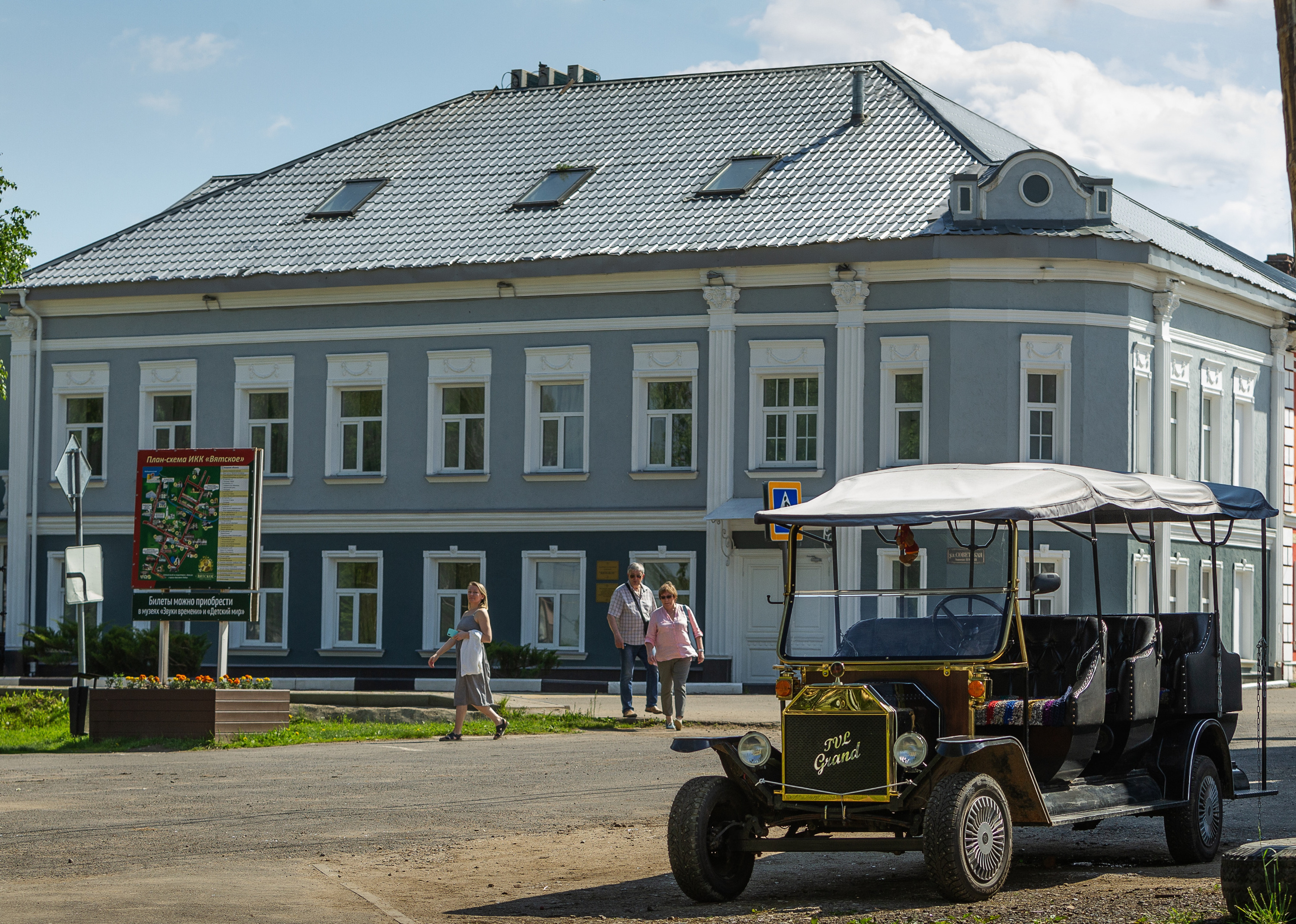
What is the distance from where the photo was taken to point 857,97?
1396 inches

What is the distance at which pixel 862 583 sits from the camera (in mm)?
10859

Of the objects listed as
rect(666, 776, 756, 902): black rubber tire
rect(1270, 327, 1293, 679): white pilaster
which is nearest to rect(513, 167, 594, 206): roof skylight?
rect(1270, 327, 1293, 679): white pilaster

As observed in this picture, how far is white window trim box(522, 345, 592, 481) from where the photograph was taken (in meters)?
33.5

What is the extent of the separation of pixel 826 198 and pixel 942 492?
22705 mm

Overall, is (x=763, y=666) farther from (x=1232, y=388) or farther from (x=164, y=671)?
(x=164, y=671)

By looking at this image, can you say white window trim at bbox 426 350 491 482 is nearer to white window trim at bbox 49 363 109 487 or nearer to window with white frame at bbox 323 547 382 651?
window with white frame at bbox 323 547 382 651

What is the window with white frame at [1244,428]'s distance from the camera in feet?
118

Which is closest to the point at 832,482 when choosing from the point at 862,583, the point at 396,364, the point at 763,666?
the point at 763,666

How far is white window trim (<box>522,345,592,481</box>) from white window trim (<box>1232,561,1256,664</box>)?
1263cm

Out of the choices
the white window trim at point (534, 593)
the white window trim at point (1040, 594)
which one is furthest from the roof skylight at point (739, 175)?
the white window trim at point (1040, 594)

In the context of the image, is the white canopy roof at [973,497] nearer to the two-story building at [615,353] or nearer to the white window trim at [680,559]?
the two-story building at [615,353]

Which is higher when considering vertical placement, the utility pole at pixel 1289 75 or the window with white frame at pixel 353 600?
the utility pole at pixel 1289 75

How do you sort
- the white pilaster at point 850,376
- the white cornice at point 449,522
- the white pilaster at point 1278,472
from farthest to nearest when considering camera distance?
the white pilaster at point 1278,472 → the white cornice at point 449,522 → the white pilaster at point 850,376

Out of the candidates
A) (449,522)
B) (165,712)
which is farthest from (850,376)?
(165,712)
